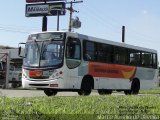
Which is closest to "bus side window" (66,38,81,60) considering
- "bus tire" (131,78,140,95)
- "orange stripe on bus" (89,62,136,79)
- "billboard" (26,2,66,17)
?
"orange stripe on bus" (89,62,136,79)

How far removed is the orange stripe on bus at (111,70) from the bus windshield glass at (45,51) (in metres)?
2.38

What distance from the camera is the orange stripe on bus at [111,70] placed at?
24.2m

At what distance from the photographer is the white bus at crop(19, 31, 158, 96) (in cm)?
2206

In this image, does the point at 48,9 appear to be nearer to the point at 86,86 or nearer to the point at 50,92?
the point at 50,92

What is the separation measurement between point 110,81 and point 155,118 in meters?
18.6

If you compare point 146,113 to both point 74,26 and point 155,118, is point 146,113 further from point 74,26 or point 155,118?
point 74,26

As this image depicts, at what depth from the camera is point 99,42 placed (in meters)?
24.9

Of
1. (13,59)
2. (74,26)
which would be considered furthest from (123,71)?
(74,26)

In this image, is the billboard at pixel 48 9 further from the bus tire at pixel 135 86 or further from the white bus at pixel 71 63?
the white bus at pixel 71 63

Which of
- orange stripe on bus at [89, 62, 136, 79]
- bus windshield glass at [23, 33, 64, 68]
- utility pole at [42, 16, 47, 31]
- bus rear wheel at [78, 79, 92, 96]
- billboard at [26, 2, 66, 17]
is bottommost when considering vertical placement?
bus rear wheel at [78, 79, 92, 96]

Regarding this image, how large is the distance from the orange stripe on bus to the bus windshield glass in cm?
238

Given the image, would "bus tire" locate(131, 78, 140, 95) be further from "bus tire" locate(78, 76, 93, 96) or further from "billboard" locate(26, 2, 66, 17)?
"billboard" locate(26, 2, 66, 17)

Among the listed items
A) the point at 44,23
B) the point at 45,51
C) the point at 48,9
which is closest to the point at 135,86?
the point at 45,51

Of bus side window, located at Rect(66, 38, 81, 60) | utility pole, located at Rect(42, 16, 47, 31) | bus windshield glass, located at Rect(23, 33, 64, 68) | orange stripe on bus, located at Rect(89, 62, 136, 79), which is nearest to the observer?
bus windshield glass, located at Rect(23, 33, 64, 68)
